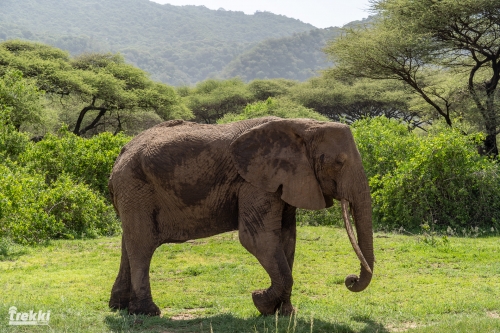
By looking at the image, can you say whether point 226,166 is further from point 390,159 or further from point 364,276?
point 390,159

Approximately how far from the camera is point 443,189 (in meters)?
15.0

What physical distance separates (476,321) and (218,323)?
2.63m

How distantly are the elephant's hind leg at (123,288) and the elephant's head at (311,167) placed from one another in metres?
1.87

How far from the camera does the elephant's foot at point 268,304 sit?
21.0ft

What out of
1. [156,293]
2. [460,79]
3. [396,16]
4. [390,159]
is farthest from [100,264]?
[460,79]

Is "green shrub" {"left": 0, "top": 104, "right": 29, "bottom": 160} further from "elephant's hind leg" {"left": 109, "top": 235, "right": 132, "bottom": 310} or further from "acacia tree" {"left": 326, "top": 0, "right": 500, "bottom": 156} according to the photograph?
"acacia tree" {"left": 326, "top": 0, "right": 500, "bottom": 156}

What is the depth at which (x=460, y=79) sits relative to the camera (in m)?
25.2

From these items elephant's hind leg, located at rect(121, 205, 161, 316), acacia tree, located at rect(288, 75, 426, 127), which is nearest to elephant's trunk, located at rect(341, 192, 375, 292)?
elephant's hind leg, located at rect(121, 205, 161, 316)


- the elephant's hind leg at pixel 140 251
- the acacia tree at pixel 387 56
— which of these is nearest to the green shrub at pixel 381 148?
the acacia tree at pixel 387 56

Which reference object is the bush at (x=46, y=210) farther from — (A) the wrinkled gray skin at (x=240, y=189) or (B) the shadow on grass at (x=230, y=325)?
(B) the shadow on grass at (x=230, y=325)

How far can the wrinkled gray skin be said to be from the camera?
20.6 feet

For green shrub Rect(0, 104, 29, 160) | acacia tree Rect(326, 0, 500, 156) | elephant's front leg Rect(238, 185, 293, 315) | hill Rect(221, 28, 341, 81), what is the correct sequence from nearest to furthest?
elephant's front leg Rect(238, 185, 293, 315) → green shrub Rect(0, 104, 29, 160) → acacia tree Rect(326, 0, 500, 156) → hill Rect(221, 28, 341, 81)

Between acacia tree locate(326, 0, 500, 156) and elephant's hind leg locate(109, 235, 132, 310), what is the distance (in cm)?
1521

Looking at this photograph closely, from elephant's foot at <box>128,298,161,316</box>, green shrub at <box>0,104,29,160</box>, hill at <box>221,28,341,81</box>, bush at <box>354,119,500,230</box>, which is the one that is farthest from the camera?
hill at <box>221,28,341,81</box>
